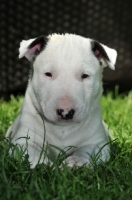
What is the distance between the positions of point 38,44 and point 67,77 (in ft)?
1.53

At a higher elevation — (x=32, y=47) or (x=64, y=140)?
(x=32, y=47)

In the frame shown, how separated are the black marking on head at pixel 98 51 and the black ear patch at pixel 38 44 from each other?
38cm

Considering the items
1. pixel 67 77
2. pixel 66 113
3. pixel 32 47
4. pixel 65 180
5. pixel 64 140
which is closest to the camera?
pixel 65 180

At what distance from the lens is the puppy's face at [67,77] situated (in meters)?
3.85

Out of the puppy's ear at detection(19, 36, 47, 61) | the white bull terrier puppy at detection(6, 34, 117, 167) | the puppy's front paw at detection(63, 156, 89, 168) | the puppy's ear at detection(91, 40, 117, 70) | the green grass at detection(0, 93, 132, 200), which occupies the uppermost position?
the puppy's ear at detection(19, 36, 47, 61)

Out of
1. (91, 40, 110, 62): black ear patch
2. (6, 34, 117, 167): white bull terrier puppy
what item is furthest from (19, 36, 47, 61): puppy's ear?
(91, 40, 110, 62): black ear patch

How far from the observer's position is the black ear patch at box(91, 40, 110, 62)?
4.20m

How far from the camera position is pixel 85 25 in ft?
23.6

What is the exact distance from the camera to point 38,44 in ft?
13.9

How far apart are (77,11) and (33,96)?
10.1 ft

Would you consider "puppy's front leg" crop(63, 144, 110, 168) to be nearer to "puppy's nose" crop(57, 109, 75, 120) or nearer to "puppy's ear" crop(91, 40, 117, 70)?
"puppy's nose" crop(57, 109, 75, 120)

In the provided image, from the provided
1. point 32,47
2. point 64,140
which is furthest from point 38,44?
point 64,140

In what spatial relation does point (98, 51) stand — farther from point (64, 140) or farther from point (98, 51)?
point (64, 140)

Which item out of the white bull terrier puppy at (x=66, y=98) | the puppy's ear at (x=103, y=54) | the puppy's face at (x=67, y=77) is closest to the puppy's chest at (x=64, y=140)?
the white bull terrier puppy at (x=66, y=98)
